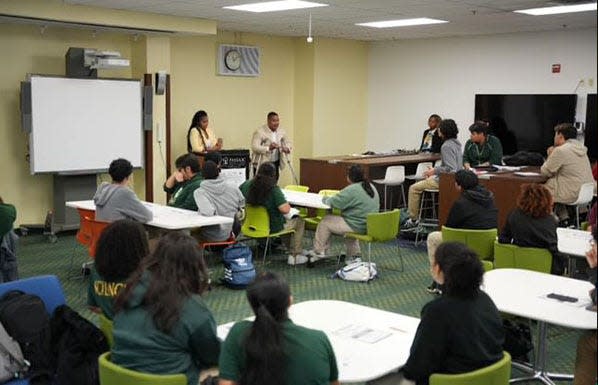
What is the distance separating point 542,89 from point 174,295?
8945 mm

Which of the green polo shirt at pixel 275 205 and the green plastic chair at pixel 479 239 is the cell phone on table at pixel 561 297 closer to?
the green plastic chair at pixel 479 239

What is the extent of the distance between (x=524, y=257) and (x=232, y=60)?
717cm

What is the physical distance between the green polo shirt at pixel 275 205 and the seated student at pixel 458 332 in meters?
4.04

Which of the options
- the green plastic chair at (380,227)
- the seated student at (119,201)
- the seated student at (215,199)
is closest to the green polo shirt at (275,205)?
the seated student at (215,199)

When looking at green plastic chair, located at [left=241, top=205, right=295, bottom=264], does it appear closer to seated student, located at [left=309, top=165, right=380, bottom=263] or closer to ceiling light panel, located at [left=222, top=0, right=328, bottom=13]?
seated student, located at [left=309, top=165, right=380, bottom=263]

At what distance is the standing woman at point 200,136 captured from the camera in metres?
9.79

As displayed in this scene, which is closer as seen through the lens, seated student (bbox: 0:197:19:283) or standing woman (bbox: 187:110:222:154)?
seated student (bbox: 0:197:19:283)

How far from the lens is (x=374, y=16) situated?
350 inches

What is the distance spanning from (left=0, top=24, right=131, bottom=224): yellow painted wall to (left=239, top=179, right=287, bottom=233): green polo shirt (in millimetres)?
3437

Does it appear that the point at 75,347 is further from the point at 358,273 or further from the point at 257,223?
the point at 358,273

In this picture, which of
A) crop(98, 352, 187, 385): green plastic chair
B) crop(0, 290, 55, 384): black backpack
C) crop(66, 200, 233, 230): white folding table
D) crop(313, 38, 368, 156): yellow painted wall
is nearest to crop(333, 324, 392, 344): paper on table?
crop(98, 352, 187, 385): green plastic chair

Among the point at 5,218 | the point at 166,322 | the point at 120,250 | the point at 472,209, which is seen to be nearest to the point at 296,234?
the point at 472,209

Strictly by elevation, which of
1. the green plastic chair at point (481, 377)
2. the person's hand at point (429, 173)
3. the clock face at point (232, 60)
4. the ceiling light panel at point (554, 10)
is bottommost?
the green plastic chair at point (481, 377)

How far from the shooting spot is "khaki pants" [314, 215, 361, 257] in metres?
6.97
